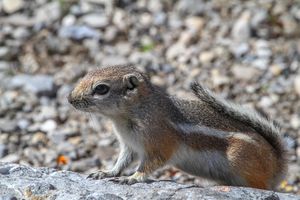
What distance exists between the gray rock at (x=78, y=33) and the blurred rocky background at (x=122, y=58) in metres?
0.01

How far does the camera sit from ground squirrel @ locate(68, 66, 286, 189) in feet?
20.4

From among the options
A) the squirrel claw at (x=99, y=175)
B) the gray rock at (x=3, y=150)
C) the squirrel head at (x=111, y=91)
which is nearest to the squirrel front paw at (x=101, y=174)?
the squirrel claw at (x=99, y=175)

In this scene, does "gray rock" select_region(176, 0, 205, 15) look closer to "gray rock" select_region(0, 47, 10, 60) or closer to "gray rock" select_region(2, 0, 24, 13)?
"gray rock" select_region(2, 0, 24, 13)

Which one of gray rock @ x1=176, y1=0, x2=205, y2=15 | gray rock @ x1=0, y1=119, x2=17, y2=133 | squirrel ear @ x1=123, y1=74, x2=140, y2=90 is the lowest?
gray rock @ x1=0, y1=119, x2=17, y2=133

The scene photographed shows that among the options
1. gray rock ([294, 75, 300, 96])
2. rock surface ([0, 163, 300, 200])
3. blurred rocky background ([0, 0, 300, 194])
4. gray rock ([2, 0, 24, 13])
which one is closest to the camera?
rock surface ([0, 163, 300, 200])

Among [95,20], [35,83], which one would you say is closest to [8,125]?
[35,83]

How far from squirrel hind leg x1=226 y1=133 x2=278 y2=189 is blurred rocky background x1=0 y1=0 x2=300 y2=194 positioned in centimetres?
151

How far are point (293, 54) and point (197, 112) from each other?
3.48 metres

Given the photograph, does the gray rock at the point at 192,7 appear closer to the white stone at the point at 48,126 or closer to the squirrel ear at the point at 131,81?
the white stone at the point at 48,126

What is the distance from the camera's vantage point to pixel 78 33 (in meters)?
10.2

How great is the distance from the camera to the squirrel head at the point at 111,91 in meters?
6.16

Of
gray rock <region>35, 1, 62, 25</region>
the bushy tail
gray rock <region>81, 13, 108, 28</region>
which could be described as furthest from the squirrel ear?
gray rock <region>35, 1, 62, 25</region>

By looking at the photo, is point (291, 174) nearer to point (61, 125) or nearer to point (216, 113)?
point (216, 113)

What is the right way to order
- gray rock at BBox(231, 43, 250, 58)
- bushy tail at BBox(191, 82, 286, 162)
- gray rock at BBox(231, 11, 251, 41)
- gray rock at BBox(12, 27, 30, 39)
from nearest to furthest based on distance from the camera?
1. bushy tail at BBox(191, 82, 286, 162)
2. gray rock at BBox(231, 43, 250, 58)
3. gray rock at BBox(231, 11, 251, 41)
4. gray rock at BBox(12, 27, 30, 39)
